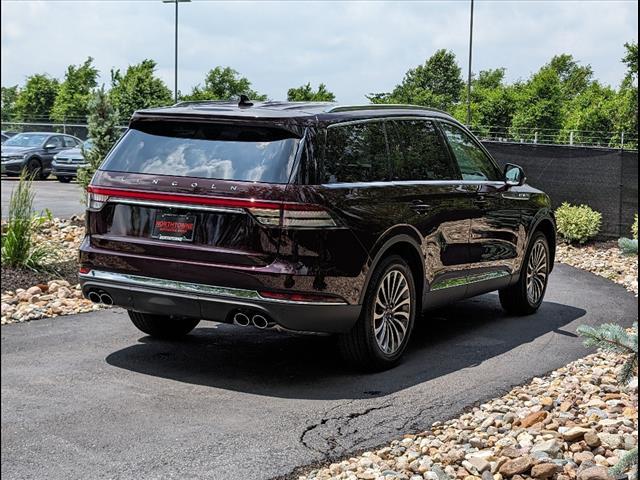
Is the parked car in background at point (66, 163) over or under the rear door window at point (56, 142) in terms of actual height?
under

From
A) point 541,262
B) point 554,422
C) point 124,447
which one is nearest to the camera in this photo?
point 124,447

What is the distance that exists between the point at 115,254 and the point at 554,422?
116 inches

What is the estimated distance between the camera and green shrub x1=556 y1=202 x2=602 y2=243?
1564 cm

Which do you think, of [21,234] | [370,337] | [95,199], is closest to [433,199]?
[370,337]

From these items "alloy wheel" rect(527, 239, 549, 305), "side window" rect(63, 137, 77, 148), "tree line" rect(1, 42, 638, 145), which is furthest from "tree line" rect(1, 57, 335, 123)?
"alloy wheel" rect(527, 239, 549, 305)

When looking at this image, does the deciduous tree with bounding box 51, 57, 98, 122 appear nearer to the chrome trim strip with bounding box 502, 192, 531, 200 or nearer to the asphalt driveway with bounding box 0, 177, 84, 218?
the asphalt driveway with bounding box 0, 177, 84, 218

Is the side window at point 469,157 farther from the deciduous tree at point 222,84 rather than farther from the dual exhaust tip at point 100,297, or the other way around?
the deciduous tree at point 222,84

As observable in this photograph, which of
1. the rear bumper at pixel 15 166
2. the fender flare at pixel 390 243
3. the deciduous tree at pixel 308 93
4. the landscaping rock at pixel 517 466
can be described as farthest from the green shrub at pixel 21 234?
the deciduous tree at pixel 308 93

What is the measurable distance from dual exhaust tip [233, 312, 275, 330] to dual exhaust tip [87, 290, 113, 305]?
944 millimetres

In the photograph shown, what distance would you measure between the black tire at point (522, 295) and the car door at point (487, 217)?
31 cm

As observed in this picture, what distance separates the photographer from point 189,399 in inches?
230

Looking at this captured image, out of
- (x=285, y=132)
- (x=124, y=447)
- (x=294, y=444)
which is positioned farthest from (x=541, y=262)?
(x=124, y=447)

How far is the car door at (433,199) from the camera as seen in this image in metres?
6.89

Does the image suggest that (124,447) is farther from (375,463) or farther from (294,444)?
(375,463)
